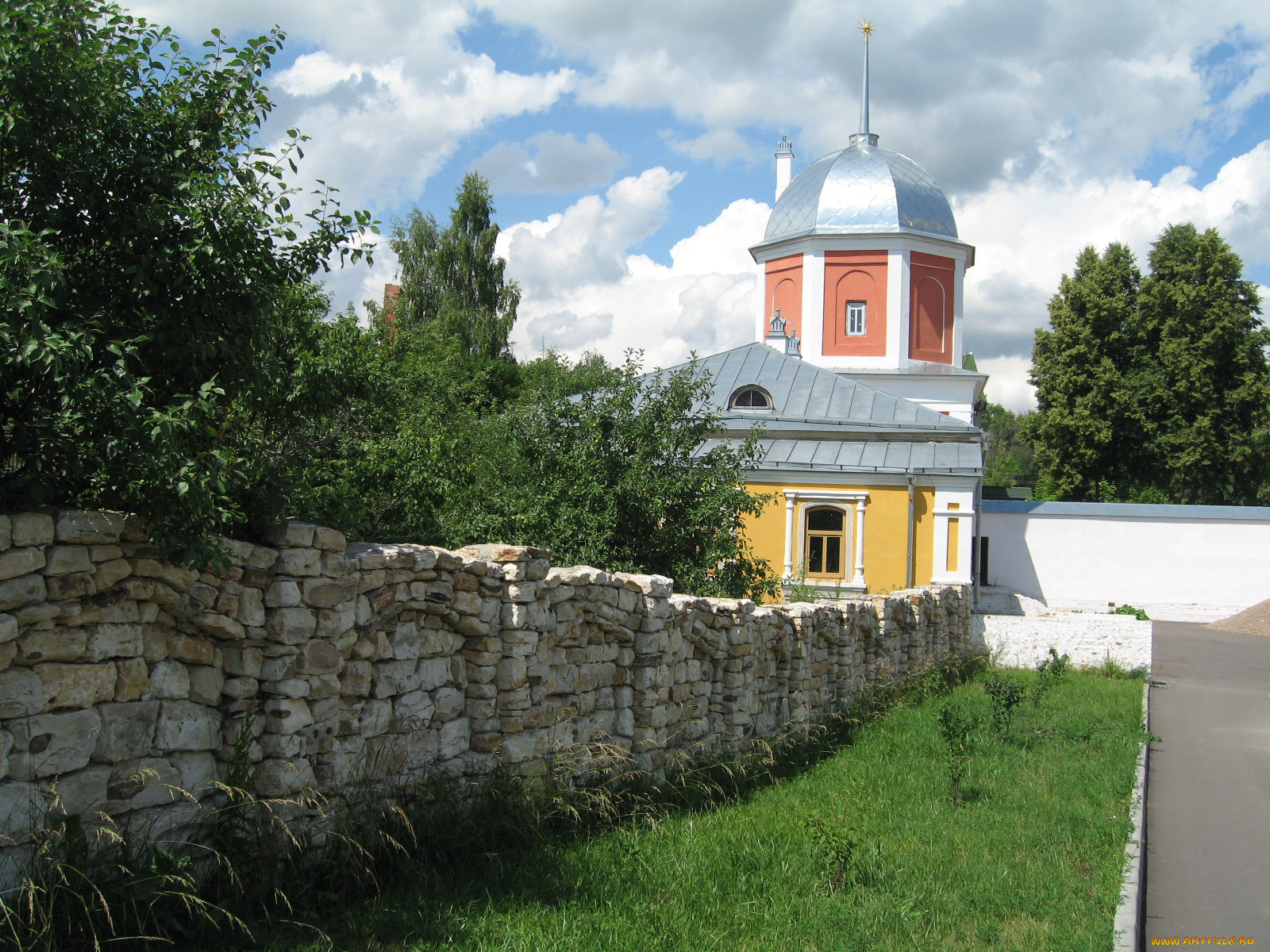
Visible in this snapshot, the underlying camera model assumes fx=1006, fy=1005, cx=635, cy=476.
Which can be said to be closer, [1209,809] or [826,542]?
[1209,809]

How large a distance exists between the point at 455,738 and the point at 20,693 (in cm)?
238

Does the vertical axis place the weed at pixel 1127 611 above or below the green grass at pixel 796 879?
above

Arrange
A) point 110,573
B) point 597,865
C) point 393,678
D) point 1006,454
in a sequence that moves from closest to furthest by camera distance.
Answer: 1. point 110,573
2. point 393,678
3. point 597,865
4. point 1006,454

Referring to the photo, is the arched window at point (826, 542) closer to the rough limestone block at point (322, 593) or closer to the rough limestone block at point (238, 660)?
the rough limestone block at point (322, 593)

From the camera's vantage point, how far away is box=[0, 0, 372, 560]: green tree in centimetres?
380

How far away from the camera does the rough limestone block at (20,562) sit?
355cm

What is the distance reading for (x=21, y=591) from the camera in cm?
361

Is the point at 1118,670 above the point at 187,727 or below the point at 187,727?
below

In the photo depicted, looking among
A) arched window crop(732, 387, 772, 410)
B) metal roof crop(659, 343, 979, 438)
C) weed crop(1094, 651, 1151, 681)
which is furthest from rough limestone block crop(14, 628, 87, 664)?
arched window crop(732, 387, 772, 410)

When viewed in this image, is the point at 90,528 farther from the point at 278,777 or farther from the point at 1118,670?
the point at 1118,670

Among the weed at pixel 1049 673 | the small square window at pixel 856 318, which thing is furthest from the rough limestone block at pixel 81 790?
the small square window at pixel 856 318

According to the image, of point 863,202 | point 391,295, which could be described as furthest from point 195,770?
point 391,295

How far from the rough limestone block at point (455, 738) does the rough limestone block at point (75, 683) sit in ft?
6.35

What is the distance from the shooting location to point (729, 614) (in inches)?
319
